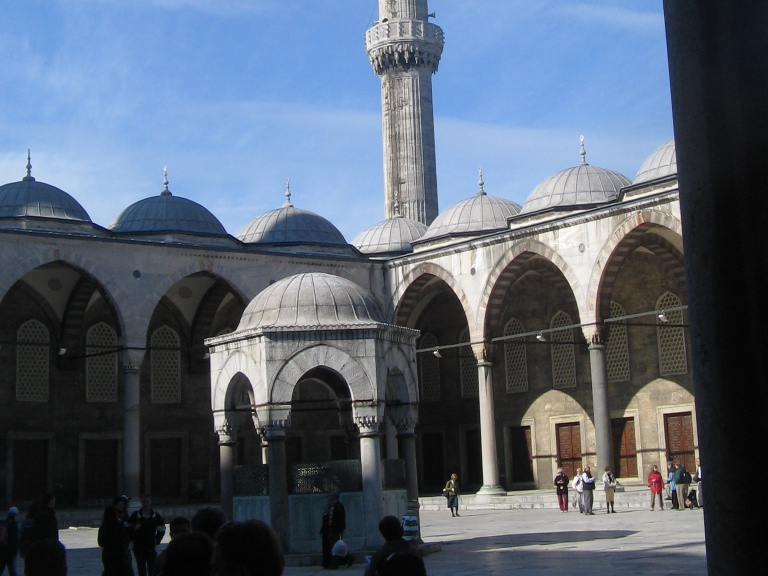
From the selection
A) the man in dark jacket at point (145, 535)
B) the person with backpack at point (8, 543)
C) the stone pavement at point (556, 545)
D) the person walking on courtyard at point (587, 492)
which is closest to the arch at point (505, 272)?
the person walking on courtyard at point (587, 492)

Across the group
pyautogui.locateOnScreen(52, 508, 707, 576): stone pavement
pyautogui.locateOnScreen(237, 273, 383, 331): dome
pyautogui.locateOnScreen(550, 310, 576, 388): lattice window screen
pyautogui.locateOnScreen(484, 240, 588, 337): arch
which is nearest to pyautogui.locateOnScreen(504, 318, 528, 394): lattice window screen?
pyautogui.locateOnScreen(550, 310, 576, 388): lattice window screen

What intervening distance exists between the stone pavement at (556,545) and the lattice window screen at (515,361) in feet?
21.5

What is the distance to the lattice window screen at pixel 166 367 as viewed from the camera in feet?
83.6

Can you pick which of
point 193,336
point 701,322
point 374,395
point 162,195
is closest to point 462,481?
point 193,336

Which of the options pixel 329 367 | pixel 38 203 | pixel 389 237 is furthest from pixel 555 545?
pixel 389 237

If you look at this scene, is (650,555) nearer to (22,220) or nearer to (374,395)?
(374,395)

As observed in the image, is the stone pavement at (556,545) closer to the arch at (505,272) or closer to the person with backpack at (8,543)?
the person with backpack at (8,543)

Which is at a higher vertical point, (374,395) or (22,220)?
(22,220)

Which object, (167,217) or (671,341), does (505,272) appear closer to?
(671,341)

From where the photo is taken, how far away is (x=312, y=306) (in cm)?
1198

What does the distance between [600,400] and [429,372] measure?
7.35 meters

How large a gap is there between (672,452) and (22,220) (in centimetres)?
1426

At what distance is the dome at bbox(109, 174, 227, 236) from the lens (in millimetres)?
25719

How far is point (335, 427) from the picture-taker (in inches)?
1050
